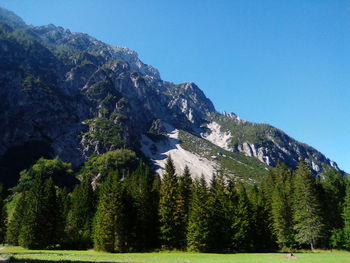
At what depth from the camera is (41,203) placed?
5925 cm

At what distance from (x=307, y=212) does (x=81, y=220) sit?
178 ft

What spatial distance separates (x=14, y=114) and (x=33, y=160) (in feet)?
128

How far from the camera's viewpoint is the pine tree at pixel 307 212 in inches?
2305

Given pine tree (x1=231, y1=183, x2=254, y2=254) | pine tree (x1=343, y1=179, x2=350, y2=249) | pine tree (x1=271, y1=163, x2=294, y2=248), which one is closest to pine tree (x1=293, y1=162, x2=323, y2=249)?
pine tree (x1=271, y1=163, x2=294, y2=248)

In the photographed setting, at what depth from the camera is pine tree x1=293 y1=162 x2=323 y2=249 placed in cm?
5855

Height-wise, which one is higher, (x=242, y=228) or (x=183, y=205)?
(x=183, y=205)

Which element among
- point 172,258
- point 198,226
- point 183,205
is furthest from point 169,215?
point 172,258

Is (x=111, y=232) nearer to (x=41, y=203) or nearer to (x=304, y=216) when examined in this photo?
(x=41, y=203)

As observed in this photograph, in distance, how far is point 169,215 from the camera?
183 feet

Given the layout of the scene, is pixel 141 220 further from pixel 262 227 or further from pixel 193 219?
pixel 262 227

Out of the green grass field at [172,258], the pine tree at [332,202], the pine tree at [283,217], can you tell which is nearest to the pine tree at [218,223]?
the green grass field at [172,258]

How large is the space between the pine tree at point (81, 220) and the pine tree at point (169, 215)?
1859 centimetres

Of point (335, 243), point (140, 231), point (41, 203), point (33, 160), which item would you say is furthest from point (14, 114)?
point (335, 243)

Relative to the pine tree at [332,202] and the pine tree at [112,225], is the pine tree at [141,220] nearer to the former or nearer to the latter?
the pine tree at [112,225]
